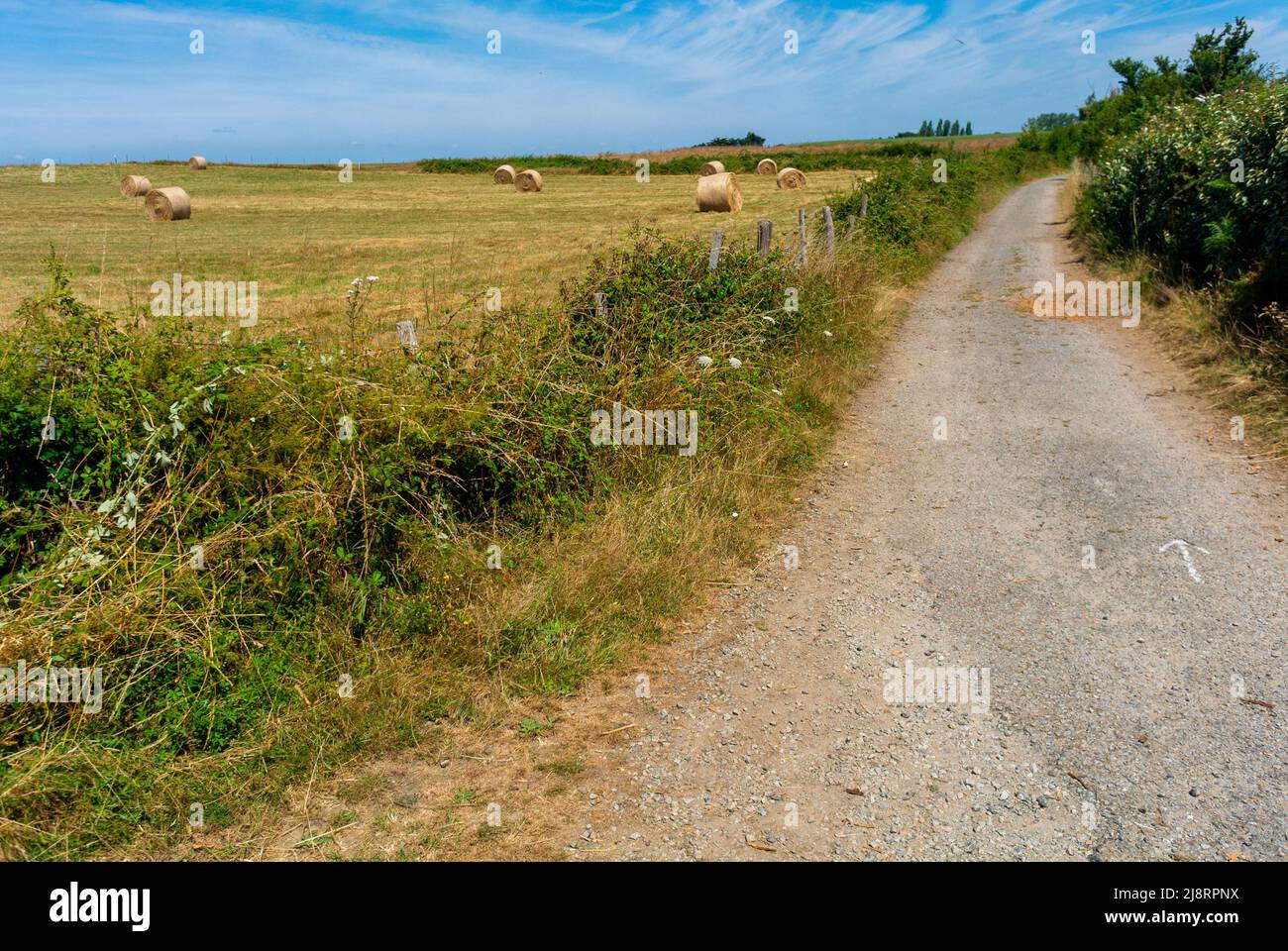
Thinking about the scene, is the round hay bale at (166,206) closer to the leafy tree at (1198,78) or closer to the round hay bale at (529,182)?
the round hay bale at (529,182)

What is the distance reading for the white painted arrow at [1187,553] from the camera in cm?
555

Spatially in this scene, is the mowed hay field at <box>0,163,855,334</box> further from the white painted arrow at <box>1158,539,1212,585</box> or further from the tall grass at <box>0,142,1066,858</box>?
the white painted arrow at <box>1158,539,1212,585</box>

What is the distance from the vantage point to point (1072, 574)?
18.6 ft

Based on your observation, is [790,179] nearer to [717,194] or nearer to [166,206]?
[717,194]

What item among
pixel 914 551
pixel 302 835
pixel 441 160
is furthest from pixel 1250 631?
pixel 441 160

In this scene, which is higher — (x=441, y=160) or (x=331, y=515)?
(x=441, y=160)

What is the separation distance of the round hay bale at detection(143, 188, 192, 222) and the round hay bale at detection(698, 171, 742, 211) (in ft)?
61.6

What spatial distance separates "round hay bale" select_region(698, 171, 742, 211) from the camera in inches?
1244

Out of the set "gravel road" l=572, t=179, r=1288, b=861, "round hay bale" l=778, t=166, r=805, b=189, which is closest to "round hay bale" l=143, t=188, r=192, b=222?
"round hay bale" l=778, t=166, r=805, b=189

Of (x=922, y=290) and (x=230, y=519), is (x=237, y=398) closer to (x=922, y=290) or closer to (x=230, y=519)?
(x=230, y=519)

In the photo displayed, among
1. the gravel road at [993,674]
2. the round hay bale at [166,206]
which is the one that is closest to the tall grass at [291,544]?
the gravel road at [993,674]

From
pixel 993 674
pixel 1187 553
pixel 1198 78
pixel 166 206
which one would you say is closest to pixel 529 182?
pixel 166 206

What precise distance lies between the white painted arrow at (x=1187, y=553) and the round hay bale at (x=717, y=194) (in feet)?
91.0
